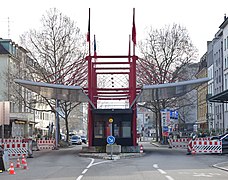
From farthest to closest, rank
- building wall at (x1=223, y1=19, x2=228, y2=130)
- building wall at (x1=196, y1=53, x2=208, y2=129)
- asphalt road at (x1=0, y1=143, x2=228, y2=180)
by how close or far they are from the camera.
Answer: building wall at (x1=196, y1=53, x2=208, y2=129), building wall at (x1=223, y1=19, x2=228, y2=130), asphalt road at (x1=0, y1=143, x2=228, y2=180)

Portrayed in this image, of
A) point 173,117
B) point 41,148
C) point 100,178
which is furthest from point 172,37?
point 100,178

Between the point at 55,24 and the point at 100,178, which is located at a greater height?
the point at 55,24

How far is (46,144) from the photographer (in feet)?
174

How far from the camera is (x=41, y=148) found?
171 feet

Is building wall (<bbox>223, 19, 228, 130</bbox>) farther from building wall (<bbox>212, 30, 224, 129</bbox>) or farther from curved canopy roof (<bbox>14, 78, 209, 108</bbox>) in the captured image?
curved canopy roof (<bbox>14, 78, 209, 108</bbox>)

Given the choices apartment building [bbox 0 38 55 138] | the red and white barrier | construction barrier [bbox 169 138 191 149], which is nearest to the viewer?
the red and white barrier

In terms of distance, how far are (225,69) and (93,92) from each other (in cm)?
4164

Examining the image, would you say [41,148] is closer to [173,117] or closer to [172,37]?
[173,117]

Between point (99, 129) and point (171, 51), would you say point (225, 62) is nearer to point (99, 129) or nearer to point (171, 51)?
point (171, 51)

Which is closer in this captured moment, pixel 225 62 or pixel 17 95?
pixel 17 95

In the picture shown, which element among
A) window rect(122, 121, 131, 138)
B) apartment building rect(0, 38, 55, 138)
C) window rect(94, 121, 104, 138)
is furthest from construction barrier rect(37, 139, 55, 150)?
window rect(122, 121, 131, 138)

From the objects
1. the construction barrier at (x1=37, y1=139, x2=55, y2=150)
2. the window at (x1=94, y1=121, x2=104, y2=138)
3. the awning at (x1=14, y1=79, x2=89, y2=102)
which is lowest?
the construction barrier at (x1=37, y1=139, x2=55, y2=150)

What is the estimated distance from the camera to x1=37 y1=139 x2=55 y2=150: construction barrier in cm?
5200

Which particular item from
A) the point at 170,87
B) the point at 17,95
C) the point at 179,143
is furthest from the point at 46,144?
the point at 170,87
